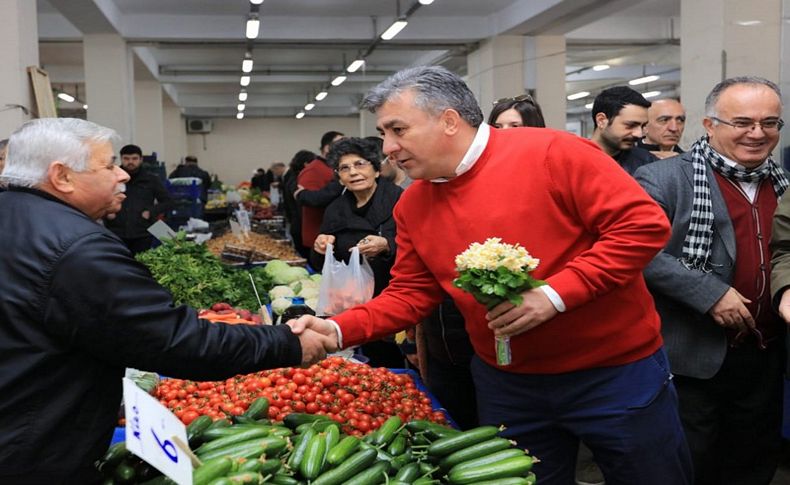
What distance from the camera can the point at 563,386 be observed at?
7.91ft

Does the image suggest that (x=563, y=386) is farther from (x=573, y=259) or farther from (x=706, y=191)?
(x=706, y=191)

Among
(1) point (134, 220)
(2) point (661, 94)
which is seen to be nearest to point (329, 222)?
(1) point (134, 220)

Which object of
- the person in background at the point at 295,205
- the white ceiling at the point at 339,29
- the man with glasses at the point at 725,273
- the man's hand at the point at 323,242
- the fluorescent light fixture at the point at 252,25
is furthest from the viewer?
the white ceiling at the point at 339,29

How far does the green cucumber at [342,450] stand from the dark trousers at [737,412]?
5.05ft

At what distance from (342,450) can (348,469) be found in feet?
0.33

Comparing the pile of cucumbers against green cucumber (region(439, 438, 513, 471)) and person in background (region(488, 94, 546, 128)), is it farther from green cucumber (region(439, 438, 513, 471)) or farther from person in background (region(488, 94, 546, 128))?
person in background (region(488, 94, 546, 128))

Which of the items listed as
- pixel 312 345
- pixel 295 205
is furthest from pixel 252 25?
pixel 312 345

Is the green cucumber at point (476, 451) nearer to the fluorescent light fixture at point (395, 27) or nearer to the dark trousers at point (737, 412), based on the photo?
the dark trousers at point (737, 412)

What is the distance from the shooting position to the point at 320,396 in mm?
3121

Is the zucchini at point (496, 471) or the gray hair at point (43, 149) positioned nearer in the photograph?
the gray hair at point (43, 149)

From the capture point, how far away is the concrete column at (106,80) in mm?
13352

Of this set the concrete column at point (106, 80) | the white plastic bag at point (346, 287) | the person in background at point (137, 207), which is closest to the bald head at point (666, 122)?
the white plastic bag at point (346, 287)

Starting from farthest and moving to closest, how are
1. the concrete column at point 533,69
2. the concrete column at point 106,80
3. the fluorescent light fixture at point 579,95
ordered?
the fluorescent light fixture at point 579,95 < the concrete column at point 533,69 < the concrete column at point 106,80

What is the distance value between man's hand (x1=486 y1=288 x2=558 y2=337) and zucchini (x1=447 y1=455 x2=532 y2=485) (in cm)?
35
